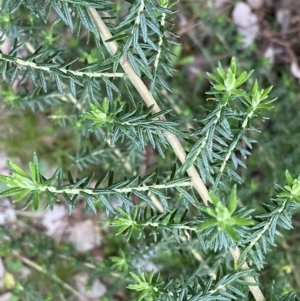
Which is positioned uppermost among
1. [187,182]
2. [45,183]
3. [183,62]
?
[45,183]

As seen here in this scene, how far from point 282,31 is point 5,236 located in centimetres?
142

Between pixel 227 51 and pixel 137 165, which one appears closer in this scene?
pixel 137 165

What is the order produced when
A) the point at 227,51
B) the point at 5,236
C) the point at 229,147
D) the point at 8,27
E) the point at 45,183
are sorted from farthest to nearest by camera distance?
1. the point at 227,51
2. the point at 5,236
3. the point at 8,27
4. the point at 229,147
5. the point at 45,183

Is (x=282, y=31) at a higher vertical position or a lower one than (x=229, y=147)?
lower

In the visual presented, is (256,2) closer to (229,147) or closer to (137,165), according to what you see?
(137,165)

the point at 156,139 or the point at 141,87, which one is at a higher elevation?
the point at 141,87

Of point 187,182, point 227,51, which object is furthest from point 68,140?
point 187,182

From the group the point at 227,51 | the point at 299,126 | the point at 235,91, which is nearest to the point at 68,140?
the point at 227,51

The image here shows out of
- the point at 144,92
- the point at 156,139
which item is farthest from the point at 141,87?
the point at 156,139

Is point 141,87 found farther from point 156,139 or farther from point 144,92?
point 156,139

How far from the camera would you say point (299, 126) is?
1896 millimetres

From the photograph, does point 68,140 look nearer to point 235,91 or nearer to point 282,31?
point 282,31

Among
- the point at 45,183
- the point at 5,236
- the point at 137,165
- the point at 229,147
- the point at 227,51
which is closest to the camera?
the point at 45,183

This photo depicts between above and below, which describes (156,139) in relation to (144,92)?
below
